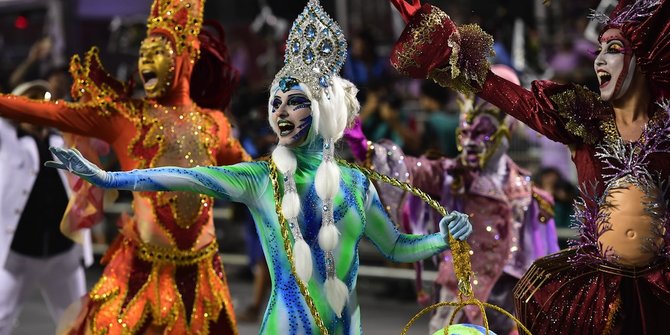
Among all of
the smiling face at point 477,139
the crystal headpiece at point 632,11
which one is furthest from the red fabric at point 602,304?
the smiling face at point 477,139

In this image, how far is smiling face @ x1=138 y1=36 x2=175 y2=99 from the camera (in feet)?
19.3

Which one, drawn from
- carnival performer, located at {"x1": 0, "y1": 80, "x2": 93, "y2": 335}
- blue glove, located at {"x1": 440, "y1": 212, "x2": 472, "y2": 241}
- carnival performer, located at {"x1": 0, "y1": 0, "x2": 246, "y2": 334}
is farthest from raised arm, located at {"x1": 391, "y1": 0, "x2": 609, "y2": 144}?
carnival performer, located at {"x1": 0, "y1": 80, "x2": 93, "y2": 335}

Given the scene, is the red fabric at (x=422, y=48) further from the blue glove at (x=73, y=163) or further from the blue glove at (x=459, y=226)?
the blue glove at (x=73, y=163)

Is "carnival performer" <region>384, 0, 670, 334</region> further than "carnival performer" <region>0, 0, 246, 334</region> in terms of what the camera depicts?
No

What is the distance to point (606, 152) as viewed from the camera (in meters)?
4.57

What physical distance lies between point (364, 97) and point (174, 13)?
11.9 feet

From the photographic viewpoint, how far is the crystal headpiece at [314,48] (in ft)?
15.2

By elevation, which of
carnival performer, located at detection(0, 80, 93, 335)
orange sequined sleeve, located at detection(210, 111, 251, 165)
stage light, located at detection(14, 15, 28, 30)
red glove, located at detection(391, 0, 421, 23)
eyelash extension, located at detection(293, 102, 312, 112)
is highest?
stage light, located at detection(14, 15, 28, 30)

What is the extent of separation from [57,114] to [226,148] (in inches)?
30.5

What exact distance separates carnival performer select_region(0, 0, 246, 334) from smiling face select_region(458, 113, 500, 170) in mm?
Answer: 1059

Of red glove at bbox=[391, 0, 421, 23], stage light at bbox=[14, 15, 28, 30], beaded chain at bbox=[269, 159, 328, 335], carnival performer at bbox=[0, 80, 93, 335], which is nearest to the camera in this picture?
beaded chain at bbox=[269, 159, 328, 335]

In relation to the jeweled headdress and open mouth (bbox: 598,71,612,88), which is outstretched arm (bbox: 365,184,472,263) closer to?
open mouth (bbox: 598,71,612,88)

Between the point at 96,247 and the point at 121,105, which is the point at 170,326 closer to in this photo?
the point at 121,105

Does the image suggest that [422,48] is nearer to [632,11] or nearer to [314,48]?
[314,48]
